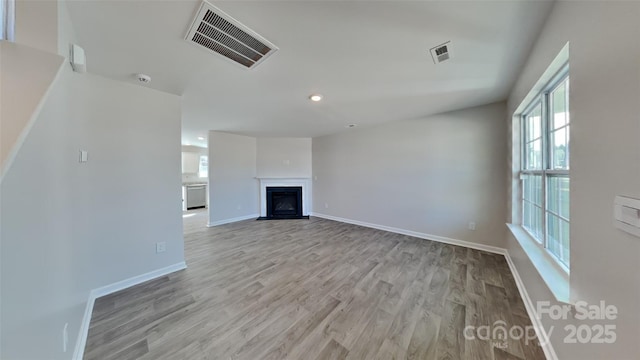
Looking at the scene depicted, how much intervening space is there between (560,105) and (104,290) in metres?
4.45

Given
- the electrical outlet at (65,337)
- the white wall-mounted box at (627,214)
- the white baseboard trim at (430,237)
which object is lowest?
the white baseboard trim at (430,237)

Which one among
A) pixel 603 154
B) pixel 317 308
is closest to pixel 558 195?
pixel 603 154

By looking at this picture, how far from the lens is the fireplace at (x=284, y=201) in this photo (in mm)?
5477

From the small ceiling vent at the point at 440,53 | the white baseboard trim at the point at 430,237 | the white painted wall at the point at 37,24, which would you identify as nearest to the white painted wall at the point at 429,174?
the white baseboard trim at the point at 430,237

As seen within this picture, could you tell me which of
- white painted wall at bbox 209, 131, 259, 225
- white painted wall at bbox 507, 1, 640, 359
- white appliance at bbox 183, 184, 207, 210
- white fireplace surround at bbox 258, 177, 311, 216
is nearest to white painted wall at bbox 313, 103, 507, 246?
white fireplace surround at bbox 258, 177, 311, 216

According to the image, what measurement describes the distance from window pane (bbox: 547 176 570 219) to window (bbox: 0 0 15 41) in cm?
329

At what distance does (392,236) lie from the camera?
375 cm

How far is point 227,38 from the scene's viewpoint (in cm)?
146

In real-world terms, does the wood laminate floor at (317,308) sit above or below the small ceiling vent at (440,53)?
below

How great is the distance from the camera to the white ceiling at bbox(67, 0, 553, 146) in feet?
4.05

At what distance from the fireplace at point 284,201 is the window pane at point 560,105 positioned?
15.4 feet

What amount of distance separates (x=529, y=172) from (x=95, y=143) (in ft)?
15.0

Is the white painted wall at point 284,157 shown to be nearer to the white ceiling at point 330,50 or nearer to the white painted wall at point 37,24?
the white ceiling at point 330,50

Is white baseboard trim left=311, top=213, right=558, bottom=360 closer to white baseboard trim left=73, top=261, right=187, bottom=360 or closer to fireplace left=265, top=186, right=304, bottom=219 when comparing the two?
fireplace left=265, top=186, right=304, bottom=219
